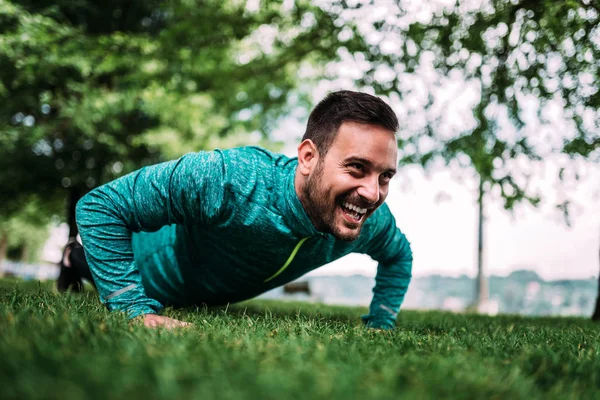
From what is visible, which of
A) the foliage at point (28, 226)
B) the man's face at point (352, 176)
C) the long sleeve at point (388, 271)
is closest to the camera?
the man's face at point (352, 176)

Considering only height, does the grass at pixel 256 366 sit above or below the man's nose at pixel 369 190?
below

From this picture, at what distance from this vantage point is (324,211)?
309 cm

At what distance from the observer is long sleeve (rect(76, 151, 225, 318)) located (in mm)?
3016

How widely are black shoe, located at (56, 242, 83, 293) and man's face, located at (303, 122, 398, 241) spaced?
304 cm

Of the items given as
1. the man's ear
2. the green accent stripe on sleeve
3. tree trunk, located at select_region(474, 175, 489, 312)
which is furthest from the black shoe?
tree trunk, located at select_region(474, 175, 489, 312)

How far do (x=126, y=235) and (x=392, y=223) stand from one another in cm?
202

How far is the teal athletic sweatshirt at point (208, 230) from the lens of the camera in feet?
10.0

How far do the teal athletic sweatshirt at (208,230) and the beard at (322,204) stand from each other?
9 centimetres

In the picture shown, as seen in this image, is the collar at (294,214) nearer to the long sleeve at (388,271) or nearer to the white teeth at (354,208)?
the white teeth at (354,208)

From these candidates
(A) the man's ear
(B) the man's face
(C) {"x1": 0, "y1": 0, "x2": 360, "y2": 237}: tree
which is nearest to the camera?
(B) the man's face

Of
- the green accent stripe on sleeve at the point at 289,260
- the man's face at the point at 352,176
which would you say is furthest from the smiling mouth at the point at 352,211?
the green accent stripe on sleeve at the point at 289,260

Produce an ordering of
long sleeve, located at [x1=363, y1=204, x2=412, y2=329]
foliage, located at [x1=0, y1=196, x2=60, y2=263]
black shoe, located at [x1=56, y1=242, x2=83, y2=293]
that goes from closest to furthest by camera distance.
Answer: long sleeve, located at [x1=363, y1=204, x2=412, y2=329] < black shoe, located at [x1=56, y1=242, x2=83, y2=293] < foliage, located at [x1=0, y1=196, x2=60, y2=263]

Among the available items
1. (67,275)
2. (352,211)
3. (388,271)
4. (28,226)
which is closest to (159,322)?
(352,211)

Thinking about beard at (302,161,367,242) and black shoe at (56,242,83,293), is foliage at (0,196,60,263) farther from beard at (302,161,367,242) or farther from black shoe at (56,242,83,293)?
beard at (302,161,367,242)
